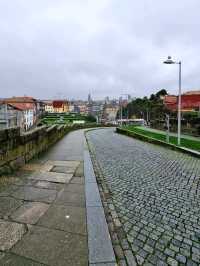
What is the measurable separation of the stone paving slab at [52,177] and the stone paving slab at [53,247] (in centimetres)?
262

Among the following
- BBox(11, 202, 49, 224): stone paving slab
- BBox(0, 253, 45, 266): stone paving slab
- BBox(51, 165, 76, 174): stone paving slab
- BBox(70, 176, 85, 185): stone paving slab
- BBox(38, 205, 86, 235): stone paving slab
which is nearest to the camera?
BBox(0, 253, 45, 266): stone paving slab

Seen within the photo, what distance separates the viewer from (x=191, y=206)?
176 inches

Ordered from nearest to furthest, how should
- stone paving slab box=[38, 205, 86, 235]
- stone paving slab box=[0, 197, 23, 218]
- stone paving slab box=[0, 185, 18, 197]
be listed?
stone paving slab box=[38, 205, 86, 235] < stone paving slab box=[0, 197, 23, 218] < stone paving slab box=[0, 185, 18, 197]

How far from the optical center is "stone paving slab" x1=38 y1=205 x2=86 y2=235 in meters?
3.39

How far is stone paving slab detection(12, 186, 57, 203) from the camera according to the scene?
451cm

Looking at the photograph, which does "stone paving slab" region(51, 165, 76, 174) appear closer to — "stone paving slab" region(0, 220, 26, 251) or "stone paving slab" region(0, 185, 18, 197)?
"stone paving slab" region(0, 185, 18, 197)

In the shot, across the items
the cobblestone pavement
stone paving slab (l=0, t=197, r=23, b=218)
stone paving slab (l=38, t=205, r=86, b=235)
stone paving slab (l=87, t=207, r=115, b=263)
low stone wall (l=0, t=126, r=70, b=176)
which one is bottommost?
the cobblestone pavement

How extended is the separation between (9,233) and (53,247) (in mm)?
721

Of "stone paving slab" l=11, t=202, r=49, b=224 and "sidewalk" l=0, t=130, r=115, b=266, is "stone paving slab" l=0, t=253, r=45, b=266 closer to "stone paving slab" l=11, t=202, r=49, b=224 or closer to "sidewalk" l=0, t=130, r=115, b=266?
"sidewalk" l=0, t=130, r=115, b=266

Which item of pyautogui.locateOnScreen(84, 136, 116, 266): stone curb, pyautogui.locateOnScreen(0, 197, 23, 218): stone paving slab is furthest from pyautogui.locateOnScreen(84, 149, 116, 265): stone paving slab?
pyautogui.locateOnScreen(0, 197, 23, 218): stone paving slab

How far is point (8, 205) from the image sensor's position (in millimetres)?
4113

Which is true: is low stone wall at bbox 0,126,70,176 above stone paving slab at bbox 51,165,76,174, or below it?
above

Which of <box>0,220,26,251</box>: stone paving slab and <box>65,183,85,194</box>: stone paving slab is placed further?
<box>65,183,85,194</box>: stone paving slab

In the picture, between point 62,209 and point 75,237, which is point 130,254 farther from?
point 62,209
